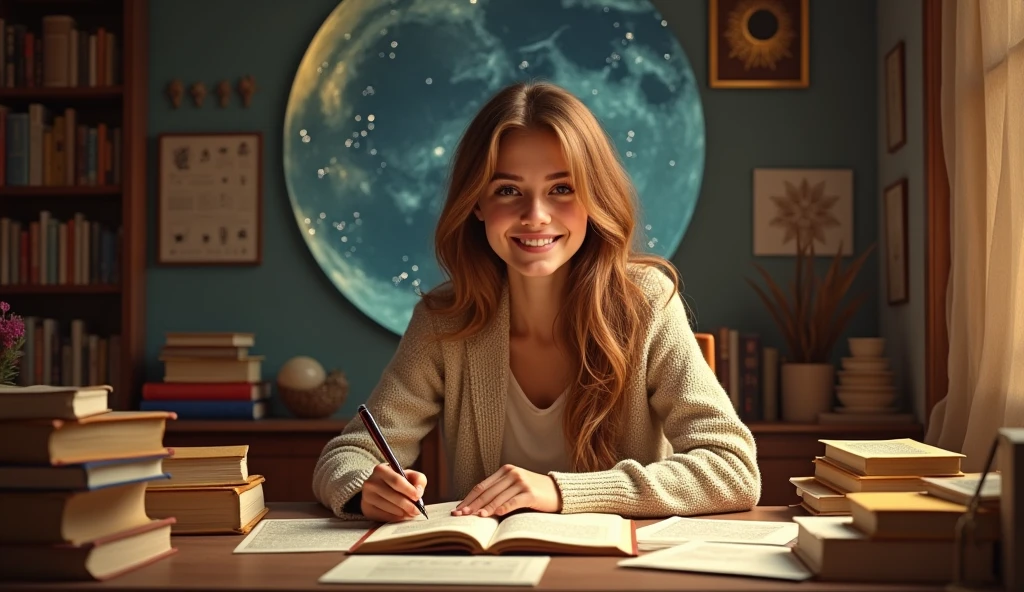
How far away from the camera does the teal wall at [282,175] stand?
3.69 m

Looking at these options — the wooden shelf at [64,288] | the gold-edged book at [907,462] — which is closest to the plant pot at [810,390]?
the gold-edged book at [907,462]

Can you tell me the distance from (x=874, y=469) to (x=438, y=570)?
669 mm

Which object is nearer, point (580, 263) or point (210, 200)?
point (580, 263)

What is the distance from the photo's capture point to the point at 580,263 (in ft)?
6.78

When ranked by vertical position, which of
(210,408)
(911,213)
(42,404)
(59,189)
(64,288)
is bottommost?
(210,408)

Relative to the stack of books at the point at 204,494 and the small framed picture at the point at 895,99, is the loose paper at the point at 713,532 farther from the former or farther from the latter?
the small framed picture at the point at 895,99

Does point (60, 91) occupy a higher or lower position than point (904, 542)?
higher

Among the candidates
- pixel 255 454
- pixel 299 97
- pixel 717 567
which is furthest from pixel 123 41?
pixel 717 567

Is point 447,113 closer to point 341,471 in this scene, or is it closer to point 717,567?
point 341,471

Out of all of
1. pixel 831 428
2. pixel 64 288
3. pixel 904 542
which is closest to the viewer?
pixel 904 542

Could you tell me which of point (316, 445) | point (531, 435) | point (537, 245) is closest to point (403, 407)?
point (531, 435)

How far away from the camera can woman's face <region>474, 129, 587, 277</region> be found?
193 cm

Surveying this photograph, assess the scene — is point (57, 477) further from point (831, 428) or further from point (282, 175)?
point (282, 175)

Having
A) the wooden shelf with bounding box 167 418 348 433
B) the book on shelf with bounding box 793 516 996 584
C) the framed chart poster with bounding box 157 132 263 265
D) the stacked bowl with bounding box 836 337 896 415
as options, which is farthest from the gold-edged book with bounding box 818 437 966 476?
the framed chart poster with bounding box 157 132 263 265
